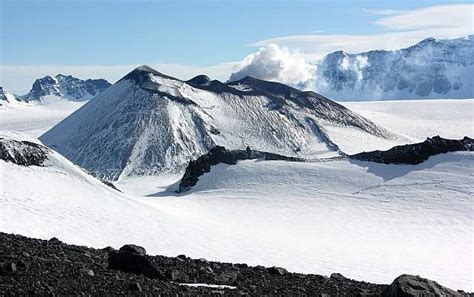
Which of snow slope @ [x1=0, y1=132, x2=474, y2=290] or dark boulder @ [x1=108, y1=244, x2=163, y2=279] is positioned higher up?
dark boulder @ [x1=108, y1=244, x2=163, y2=279]

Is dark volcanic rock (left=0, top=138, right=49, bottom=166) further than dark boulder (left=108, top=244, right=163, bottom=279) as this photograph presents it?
Yes

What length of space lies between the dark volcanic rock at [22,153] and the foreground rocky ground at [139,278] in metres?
24.2

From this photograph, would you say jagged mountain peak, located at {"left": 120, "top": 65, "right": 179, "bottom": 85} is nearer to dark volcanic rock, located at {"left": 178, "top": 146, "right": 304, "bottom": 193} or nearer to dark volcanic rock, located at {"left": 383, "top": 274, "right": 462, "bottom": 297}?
dark volcanic rock, located at {"left": 178, "top": 146, "right": 304, "bottom": 193}

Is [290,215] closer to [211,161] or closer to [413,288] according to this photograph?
[211,161]

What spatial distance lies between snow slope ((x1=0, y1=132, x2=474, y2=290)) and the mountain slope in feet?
138

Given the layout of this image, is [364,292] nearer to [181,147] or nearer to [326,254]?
[326,254]

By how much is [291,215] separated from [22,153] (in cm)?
2310

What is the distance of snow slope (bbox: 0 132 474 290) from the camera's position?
113ft

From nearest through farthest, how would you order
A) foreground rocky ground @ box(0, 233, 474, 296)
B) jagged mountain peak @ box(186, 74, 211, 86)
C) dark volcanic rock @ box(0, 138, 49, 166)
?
1. foreground rocky ground @ box(0, 233, 474, 296)
2. dark volcanic rock @ box(0, 138, 49, 166)
3. jagged mountain peak @ box(186, 74, 211, 86)

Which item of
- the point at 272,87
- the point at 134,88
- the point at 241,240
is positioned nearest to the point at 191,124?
the point at 134,88

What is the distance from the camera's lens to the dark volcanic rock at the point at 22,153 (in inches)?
1794

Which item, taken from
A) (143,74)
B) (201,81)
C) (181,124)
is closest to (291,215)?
(181,124)

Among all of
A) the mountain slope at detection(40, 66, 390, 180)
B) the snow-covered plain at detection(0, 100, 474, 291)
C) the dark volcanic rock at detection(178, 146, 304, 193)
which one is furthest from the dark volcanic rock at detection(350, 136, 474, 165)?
the mountain slope at detection(40, 66, 390, 180)

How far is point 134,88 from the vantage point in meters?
138
